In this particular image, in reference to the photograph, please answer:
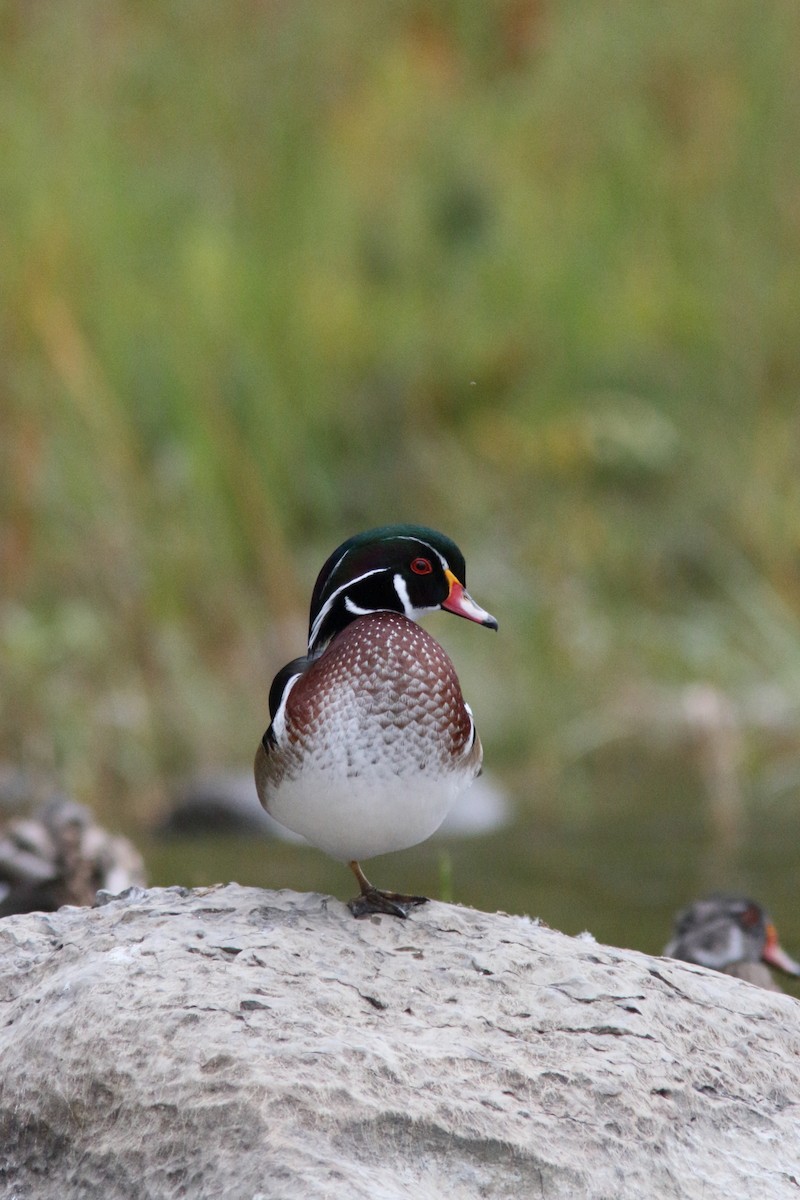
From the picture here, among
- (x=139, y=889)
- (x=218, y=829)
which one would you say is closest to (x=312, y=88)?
(x=218, y=829)

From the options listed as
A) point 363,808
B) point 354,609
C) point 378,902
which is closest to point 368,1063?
point 363,808

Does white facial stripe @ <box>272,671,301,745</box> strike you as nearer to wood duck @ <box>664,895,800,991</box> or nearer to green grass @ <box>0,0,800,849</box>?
wood duck @ <box>664,895,800,991</box>

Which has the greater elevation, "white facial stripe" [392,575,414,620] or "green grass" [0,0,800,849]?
"green grass" [0,0,800,849]

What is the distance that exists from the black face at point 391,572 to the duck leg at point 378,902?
0.45 meters

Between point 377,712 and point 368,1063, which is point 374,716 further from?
point 368,1063

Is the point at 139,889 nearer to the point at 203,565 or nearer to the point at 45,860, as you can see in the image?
the point at 45,860

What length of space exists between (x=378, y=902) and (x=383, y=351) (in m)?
7.00

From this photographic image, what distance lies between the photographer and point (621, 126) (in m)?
11.0

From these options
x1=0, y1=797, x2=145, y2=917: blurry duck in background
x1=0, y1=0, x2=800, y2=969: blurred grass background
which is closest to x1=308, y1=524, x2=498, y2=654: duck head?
x1=0, y1=797, x2=145, y2=917: blurry duck in background

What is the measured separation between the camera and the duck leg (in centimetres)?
305

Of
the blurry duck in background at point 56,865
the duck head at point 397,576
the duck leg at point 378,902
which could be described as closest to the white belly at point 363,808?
the duck leg at point 378,902

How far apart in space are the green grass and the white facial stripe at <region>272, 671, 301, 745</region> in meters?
3.46

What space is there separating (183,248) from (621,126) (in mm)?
3407

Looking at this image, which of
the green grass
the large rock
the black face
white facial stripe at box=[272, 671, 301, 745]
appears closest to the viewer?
the large rock
